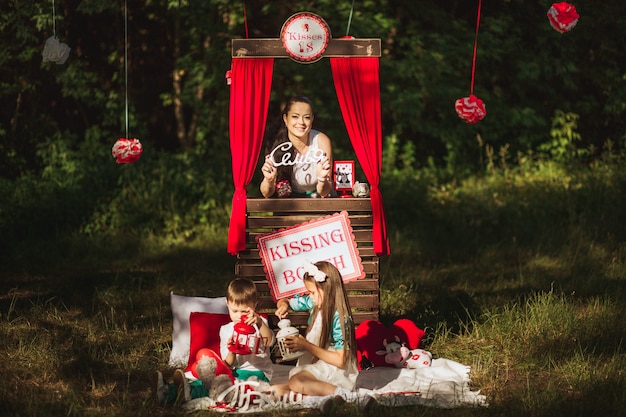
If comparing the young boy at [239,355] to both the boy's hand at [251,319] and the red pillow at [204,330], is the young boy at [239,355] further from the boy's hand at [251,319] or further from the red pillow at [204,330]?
the red pillow at [204,330]

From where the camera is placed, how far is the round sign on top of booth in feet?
22.5

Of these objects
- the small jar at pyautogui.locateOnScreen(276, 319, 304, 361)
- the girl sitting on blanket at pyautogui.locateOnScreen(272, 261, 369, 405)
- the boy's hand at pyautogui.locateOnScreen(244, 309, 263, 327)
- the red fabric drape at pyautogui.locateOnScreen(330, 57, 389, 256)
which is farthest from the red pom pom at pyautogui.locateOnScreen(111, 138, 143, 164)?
the small jar at pyautogui.locateOnScreen(276, 319, 304, 361)

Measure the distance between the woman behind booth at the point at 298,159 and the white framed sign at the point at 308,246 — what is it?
303 millimetres

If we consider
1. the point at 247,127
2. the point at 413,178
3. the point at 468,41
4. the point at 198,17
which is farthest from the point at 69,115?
the point at 247,127

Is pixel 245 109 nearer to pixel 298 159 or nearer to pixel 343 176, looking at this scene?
pixel 298 159

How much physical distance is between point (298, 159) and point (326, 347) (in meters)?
1.82

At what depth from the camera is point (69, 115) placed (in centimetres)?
1401

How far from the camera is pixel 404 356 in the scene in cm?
677

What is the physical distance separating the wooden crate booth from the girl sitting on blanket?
111 cm

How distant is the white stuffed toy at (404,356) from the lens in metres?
6.77

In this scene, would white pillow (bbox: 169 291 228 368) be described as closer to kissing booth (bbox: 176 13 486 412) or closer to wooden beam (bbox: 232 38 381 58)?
kissing booth (bbox: 176 13 486 412)

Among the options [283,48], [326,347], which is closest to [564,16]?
→ [283,48]

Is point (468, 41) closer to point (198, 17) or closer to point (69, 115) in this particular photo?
point (198, 17)

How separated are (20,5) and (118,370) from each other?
19.1 feet
